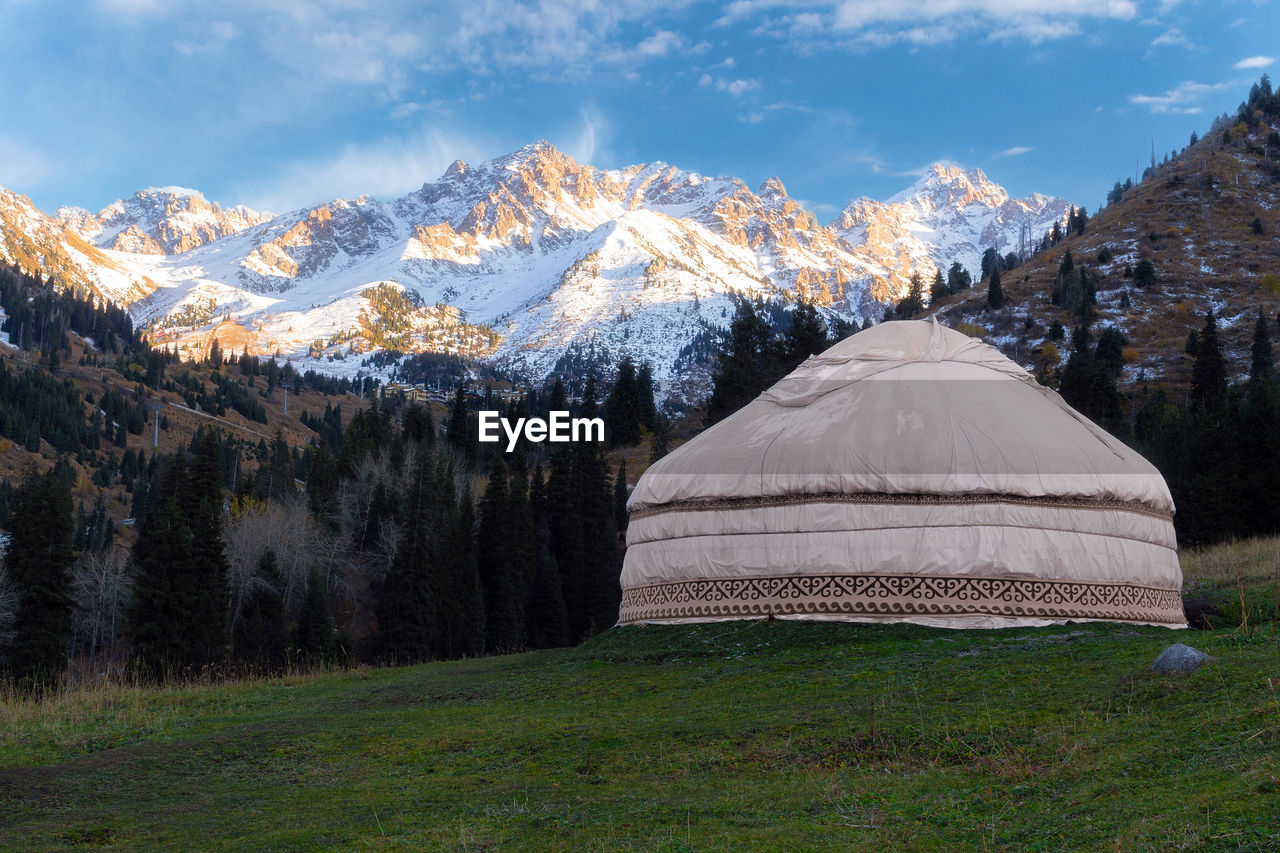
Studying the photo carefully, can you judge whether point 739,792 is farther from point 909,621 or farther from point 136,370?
point 136,370

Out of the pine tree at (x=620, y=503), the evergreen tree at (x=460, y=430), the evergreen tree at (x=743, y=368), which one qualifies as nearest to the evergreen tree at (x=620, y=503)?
the pine tree at (x=620, y=503)

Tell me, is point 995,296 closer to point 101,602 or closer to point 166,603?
point 101,602

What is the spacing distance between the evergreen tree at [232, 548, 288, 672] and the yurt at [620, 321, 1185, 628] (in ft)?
71.9

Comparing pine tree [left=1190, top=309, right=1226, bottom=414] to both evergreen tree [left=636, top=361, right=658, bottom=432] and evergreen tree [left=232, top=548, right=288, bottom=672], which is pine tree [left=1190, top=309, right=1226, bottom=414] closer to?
evergreen tree [left=636, top=361, right=658, bottom=432]

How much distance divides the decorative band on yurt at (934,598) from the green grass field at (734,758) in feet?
2.62

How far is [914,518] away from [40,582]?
26.4 metres

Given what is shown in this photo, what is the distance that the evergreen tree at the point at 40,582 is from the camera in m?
28.4

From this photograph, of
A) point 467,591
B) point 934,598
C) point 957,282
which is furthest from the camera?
point 957,282

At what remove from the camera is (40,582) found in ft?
96.5

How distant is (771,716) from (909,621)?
4.37 m

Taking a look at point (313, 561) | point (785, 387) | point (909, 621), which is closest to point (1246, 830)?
point (909, 621)

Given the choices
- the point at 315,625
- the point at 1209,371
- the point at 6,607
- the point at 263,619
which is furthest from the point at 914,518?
the point at 1209,371

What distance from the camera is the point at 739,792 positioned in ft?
18.8

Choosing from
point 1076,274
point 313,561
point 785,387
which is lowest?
point 313,561
